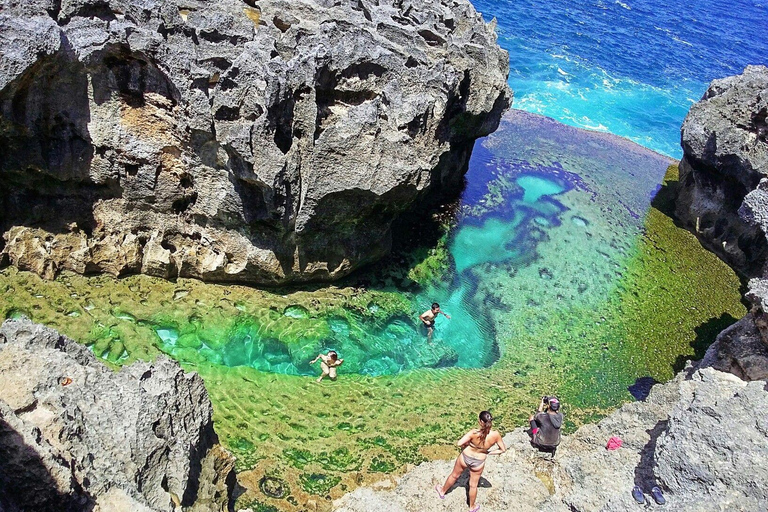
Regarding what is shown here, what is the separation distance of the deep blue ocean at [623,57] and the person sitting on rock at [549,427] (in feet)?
76.2

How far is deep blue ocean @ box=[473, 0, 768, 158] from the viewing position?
32.8 meters

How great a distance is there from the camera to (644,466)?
31.9 ft

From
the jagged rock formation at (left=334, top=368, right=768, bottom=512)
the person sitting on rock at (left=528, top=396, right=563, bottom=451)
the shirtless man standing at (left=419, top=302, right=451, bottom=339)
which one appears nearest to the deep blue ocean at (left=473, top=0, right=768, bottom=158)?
the shirtless man standing at (left=419, top=302, right=451, bottom=339)

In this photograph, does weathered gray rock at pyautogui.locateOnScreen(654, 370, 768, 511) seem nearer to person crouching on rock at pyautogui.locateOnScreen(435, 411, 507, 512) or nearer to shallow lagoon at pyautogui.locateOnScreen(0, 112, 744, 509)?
person crouching on rock at pyautogui.locateOnScreen(435, 411, 507, 512)

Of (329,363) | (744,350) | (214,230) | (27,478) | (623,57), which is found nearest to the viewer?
(27,478)

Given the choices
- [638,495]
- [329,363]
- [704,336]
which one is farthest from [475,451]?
[704,336]

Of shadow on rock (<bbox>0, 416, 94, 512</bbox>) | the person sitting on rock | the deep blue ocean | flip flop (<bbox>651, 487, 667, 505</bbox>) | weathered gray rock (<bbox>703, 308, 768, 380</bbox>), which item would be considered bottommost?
the person sitting on rock

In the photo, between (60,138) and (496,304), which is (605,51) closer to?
(496,304)

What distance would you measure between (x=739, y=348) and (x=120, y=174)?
13297 millimetres

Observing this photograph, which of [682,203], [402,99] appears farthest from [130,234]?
[682,203]

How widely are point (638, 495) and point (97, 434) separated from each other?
7.59m

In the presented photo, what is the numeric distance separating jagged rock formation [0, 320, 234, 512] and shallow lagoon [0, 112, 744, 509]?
11.2ft

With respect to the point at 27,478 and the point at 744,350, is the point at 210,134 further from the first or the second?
the point at 744,350

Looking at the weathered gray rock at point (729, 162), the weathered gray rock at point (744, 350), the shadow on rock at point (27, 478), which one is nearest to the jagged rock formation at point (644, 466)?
the weathered gray rock at point (744, 350)
